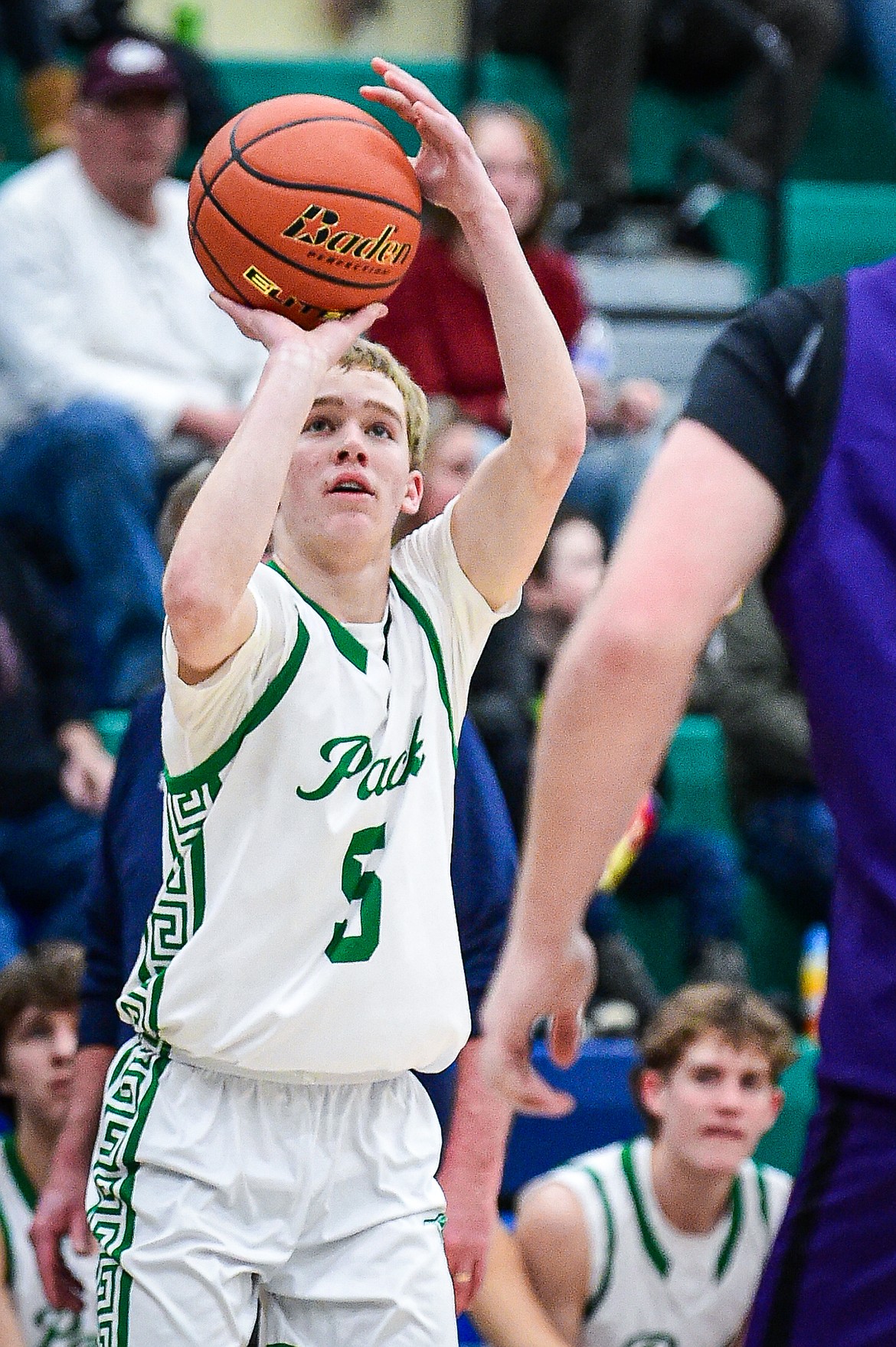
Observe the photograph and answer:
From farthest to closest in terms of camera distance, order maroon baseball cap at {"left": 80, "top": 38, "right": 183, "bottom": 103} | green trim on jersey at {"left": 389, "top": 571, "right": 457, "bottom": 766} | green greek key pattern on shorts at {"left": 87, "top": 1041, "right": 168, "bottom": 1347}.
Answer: maroon baseball cap at {"left": 80, "top": 38, "right": 183, "bottom": 103}, green trim on jersey at {"left": 389, "top": 571, "right": 457, "bottom": 766}, green greek key pattern on shorts at {"left": 87, "top": 1041, "right": 168, "bottom": 1347}

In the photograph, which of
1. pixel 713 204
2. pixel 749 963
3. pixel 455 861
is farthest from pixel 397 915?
pixel 713 204

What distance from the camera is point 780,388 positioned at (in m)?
1.85

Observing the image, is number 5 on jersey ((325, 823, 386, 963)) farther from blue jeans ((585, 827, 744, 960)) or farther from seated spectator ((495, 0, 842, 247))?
seated spectator ((495, 0, 842, 247))

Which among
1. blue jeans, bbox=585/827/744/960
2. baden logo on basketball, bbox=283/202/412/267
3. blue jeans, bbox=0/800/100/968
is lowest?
blue jeans, bbox=585/827/744/960

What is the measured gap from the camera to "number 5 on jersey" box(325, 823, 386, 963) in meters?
2.70

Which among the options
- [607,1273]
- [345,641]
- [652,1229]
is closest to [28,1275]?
[607,1273]

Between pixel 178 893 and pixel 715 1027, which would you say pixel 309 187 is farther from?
pixel 715 1027

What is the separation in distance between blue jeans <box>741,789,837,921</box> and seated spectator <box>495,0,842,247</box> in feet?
10.3

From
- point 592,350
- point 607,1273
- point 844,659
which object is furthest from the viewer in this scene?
point 592,350

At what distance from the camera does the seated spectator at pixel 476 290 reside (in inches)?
249

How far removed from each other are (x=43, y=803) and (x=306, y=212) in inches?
117

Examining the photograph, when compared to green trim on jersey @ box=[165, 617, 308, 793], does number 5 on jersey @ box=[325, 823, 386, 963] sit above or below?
below

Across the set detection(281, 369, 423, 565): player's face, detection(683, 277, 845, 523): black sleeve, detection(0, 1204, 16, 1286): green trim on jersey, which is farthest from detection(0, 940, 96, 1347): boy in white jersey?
detection(683, 277, 845, 523): black sleeve

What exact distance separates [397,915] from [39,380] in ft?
13.1
